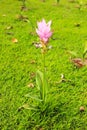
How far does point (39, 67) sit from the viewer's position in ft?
12.1

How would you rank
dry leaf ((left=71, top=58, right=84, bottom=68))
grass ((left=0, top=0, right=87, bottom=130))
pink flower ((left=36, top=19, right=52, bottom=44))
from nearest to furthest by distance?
1. pink flower ((left=36, top=19, right=52, bottom=44))
2. grass ((left=0, top=0, right=87, bottom=130))
3. dry leaf ((left=71, top=58, right=84, bottom=68))

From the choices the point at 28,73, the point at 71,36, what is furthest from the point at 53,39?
the point at 28,73

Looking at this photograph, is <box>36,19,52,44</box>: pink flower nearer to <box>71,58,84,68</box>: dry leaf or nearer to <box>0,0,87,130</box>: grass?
<box>0,0,87,130</box>: grass

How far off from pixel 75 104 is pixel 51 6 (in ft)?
11.7

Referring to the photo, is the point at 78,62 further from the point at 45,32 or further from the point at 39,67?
the point at 45,32

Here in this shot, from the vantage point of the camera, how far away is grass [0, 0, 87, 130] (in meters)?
2.84

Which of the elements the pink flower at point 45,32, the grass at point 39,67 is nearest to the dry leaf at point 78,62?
the grass at point 39,67

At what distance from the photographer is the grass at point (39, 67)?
112 inches

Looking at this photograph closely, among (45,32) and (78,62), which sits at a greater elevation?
(45,32)

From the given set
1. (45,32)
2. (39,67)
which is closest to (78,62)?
(39,67)

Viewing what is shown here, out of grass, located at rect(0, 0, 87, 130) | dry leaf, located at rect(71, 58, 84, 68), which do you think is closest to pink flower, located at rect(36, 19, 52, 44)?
grass, located at rect(0, 0, 87, 130)

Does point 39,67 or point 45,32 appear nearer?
point 45,32

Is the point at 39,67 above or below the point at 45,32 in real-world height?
below

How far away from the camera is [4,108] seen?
2.97 meters
